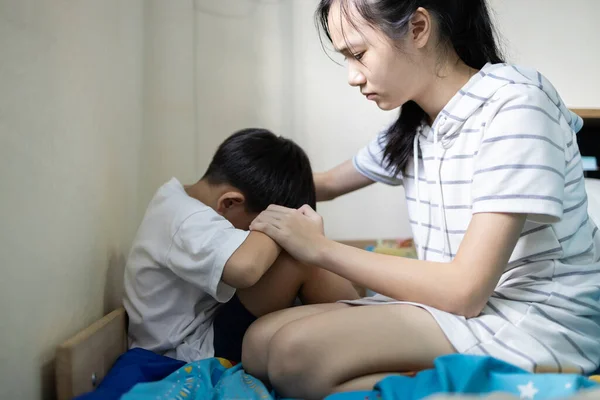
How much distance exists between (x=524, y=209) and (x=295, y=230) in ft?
1.13

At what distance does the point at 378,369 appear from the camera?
0.72 metres

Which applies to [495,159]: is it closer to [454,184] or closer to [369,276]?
[454,184]

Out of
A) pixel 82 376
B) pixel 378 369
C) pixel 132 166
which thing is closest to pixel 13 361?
pixel 82 376

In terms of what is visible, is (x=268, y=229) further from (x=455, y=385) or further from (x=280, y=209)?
(x=455, y=385)

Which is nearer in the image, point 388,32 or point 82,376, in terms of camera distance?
point 82,376

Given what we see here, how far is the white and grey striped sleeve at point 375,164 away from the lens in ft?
3.64

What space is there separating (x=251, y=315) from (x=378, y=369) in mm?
340

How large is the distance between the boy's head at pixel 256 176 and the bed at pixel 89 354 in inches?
10.8

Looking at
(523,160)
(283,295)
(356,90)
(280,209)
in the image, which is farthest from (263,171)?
(356,90)

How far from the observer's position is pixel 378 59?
879 millimetres

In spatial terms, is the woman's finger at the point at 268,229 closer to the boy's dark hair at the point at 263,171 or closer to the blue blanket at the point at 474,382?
the boy's dark hair at the point at 263,171

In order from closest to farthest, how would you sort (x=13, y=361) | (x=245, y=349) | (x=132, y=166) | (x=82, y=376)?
(x=13, y=361) → (x=82, y=376) → (x=245, y=349) → (x=132, y=166)

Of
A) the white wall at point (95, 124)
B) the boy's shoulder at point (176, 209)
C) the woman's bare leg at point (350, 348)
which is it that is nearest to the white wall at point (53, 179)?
the white wall at point (95, 124)

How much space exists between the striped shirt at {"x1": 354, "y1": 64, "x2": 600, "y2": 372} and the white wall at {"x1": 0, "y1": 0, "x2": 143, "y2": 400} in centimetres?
48
